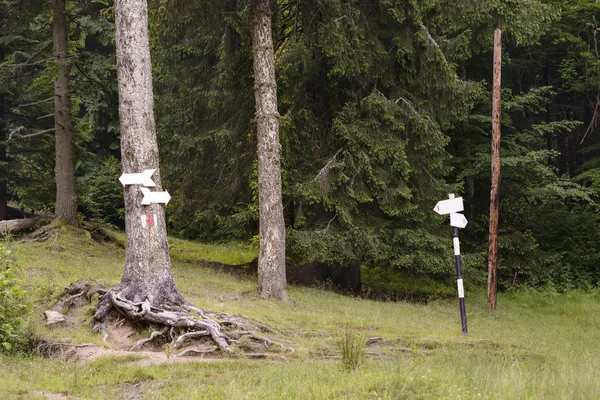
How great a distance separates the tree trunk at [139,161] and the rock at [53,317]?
100 centimetres

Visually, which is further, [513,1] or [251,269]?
[251,269]

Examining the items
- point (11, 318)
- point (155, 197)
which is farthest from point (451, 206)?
point (11, 318)

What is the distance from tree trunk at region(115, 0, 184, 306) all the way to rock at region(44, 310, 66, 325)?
1.00 meters

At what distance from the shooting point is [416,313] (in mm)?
14656

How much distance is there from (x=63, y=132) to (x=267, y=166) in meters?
7.92

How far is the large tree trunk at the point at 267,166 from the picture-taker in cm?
1405

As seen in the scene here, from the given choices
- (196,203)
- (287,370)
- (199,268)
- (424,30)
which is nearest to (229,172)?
(196,203)

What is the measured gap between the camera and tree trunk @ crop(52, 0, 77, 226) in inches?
747

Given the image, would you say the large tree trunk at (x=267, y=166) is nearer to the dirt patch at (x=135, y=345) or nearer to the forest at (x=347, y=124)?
the forest at (x=347, y=124)

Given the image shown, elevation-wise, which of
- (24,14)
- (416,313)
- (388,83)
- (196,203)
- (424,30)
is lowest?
(416,313)

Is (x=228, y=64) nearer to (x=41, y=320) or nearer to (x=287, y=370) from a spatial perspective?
(x=41, y=320)

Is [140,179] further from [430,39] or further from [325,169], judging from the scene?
[430,39]

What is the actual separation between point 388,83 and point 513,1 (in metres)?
3.74

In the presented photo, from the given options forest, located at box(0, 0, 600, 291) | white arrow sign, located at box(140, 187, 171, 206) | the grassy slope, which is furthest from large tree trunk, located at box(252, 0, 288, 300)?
white arrow sign, located at box(140, 187, 171, 206)
